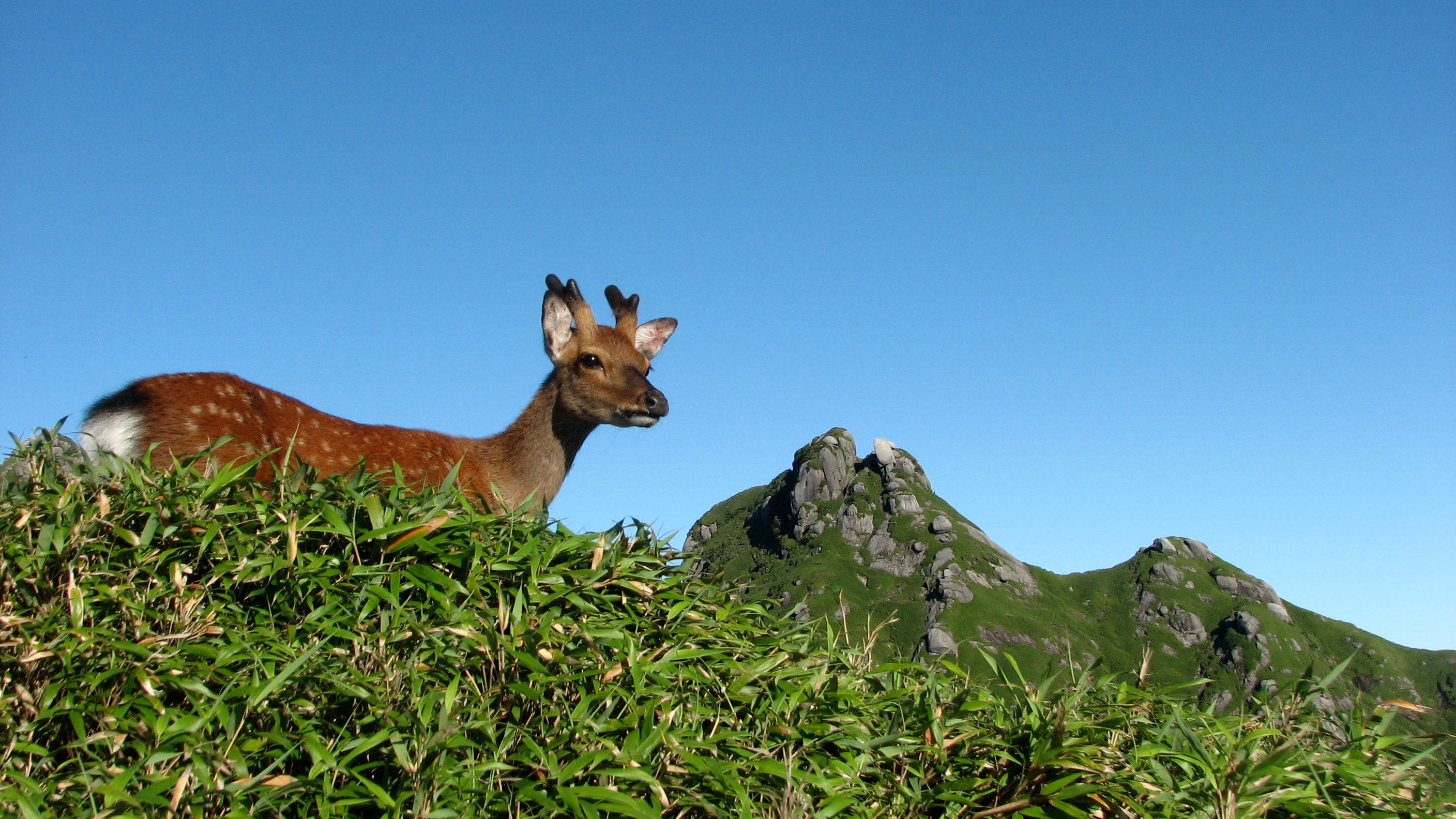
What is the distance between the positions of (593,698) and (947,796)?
1.33m

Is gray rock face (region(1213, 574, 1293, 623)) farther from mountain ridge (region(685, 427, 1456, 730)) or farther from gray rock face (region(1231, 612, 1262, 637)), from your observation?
gray rock face (region(1231, 612, 1262, 637))

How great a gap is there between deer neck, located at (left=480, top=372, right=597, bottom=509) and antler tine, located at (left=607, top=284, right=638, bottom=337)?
121 centimetres

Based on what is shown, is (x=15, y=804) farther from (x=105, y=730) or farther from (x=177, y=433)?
(x=177, y=433)

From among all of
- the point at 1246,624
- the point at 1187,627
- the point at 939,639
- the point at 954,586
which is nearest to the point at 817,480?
the point at 954,586

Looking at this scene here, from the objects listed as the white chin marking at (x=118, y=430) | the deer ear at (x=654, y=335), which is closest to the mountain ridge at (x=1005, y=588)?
the deer ear at (x=654, y=335)

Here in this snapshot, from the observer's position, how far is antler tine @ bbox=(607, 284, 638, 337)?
36.9 ft

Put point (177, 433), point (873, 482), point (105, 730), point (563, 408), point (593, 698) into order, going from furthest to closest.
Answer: point (873, 482) < point (563, 408) < point (177, 433) < point (593, 698) < point (105, 730)

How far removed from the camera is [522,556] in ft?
13.1

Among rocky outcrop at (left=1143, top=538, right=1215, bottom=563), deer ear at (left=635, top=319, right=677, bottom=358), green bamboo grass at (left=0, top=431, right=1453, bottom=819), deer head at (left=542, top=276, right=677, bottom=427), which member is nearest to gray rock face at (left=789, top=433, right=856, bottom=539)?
rocky outcrop at (left=1143, top=538, right=1215, bottom=563)

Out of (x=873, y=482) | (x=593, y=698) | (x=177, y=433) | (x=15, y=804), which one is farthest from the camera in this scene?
(x=873, y=482)

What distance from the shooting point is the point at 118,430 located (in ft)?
21.7

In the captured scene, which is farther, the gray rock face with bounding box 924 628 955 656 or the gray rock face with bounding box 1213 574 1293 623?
the gray rock face with bounding box 1213 574 1293 623

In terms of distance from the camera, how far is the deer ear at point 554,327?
10.5 metres

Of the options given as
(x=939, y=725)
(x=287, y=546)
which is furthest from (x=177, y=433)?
(x=939, y=725)
